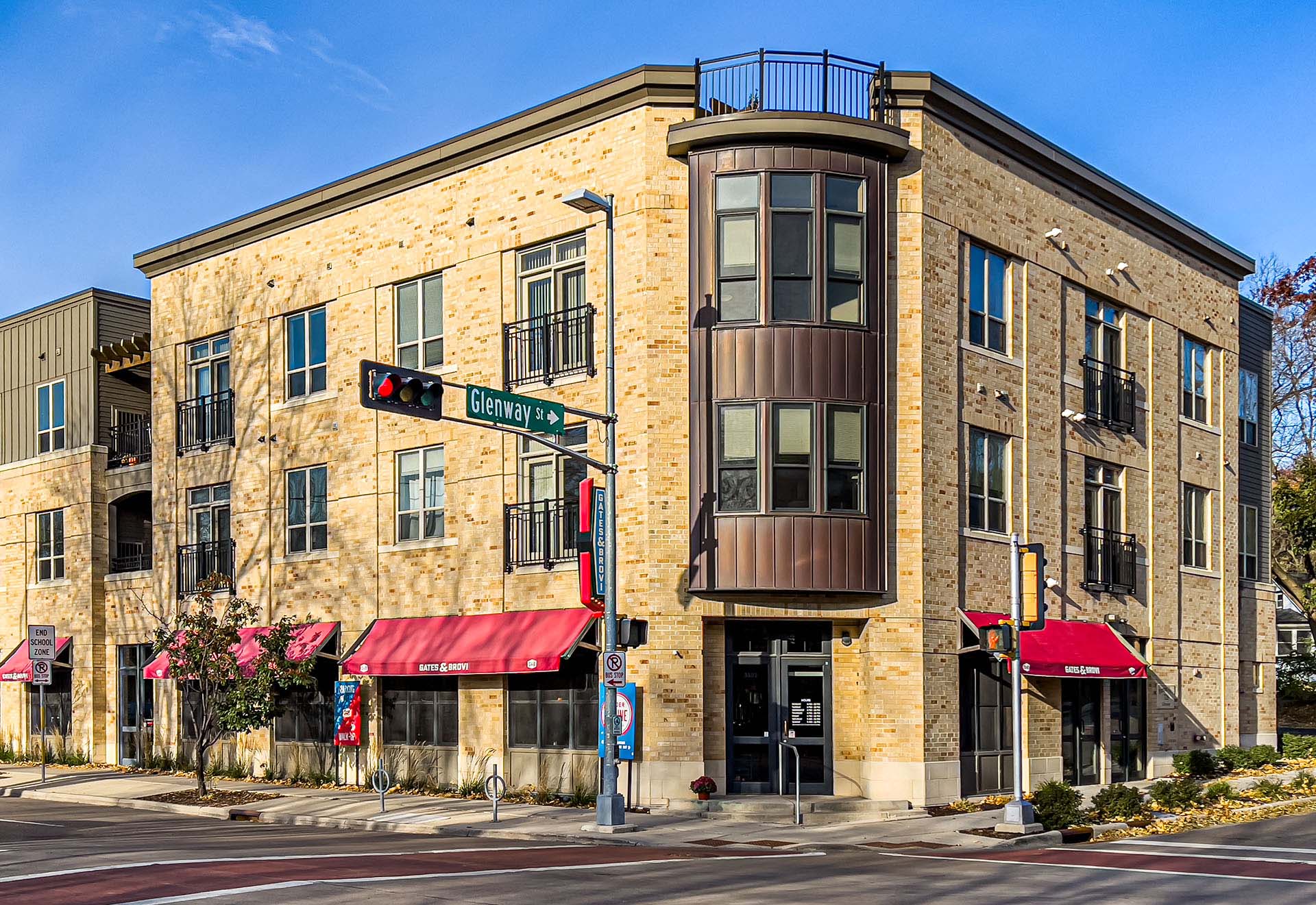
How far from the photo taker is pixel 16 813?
1032 inches

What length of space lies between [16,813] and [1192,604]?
25.4m

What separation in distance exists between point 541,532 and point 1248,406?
2176cm

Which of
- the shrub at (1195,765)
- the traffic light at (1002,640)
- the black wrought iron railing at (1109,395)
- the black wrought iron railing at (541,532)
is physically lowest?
the shrub at (1195,765)

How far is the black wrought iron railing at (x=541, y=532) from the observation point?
26.7 metres

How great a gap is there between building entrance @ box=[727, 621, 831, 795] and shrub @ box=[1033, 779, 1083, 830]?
4.05m

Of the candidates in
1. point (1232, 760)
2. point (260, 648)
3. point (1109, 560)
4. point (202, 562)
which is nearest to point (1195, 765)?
point (1232, 760)

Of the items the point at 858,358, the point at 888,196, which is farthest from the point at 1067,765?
the point at 888,196

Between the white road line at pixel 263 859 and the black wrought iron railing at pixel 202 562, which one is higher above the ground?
the black wrought iron railing at pixel 202 562

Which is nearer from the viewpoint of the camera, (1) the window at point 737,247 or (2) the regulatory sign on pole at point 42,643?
(1) the window at point 737,247

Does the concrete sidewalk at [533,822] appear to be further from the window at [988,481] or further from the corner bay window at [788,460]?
the window at [988,481]

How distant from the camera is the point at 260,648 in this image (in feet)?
102

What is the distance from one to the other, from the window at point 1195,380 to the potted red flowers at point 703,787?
17.2 meters

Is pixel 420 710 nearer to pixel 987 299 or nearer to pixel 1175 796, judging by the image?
pixel 987 299

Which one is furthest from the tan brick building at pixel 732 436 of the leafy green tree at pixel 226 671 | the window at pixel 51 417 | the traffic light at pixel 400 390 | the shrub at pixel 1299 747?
the traffic light at pixel 400 390
